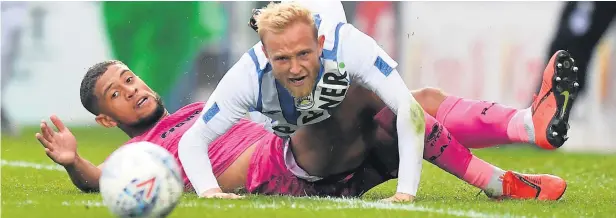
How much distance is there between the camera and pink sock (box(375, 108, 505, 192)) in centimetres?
624

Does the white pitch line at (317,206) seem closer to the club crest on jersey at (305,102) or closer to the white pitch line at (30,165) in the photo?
the club crest on jersey at (305,102)

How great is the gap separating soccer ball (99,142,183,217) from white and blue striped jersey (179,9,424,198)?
87 centimetres

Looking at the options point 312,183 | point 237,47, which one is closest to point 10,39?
point 237,47

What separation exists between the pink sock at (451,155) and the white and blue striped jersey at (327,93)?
309 mm

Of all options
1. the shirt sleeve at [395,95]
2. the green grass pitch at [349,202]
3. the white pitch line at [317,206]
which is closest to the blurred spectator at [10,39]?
the green grass pitch at [349,202]

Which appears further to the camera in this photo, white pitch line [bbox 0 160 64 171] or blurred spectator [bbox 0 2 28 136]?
blurred spectator [bbox 0 2 28 136]

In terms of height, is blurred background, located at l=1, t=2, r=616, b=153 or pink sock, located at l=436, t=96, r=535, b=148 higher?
pink sock, located at l=436, t=96, r=535, b=148

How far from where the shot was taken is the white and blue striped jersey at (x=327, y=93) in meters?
5.86

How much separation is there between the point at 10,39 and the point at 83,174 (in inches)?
378

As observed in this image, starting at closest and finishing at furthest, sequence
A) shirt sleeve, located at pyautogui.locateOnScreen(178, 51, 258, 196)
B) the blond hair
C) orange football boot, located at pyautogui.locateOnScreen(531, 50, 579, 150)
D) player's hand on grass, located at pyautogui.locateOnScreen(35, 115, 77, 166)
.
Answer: the blond hair < shirt sleeve, located at pyautogui.locateOnScreen(178, 51, 258, 196) < orange football boot, located at pyautogui.locateOnScreen(531, 50, 579, 150) < player's hand on grass, located at pyautogui.locateOnScreen(35, 115, 77, 166)

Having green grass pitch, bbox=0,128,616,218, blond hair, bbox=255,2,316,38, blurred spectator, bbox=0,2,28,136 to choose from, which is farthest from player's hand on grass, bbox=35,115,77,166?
blurred spectator, bbox=0,2,28,136

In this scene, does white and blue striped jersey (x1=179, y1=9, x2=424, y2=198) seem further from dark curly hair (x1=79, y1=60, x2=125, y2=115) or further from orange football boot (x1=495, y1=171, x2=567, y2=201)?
dark curly hair (x1=79, y1=60, x2=125, y2=115)

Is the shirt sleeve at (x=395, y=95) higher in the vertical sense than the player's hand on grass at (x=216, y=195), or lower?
higher

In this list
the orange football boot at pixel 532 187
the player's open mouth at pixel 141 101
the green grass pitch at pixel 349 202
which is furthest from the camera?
the player's open mouth at pixel 141 101
